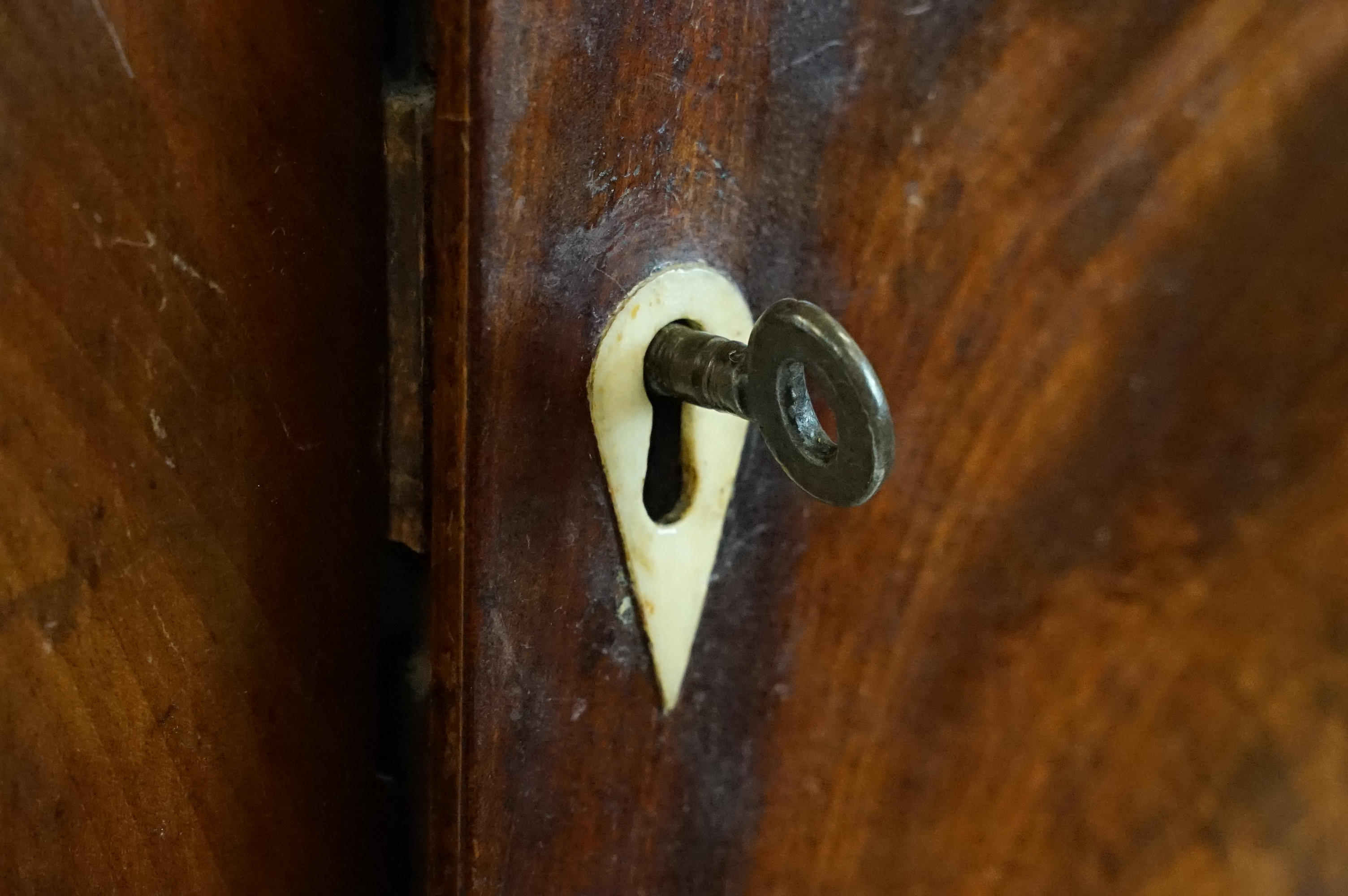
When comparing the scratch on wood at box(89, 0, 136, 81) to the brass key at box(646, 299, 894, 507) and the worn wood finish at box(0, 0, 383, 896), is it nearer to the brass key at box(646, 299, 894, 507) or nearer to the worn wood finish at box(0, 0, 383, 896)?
the worn wood finish at box(0, 0, 383, 896)

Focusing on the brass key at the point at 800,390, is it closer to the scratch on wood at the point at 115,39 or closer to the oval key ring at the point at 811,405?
the oval key ring at the point at 811,405

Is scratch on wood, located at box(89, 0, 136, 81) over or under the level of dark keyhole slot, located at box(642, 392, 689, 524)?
over

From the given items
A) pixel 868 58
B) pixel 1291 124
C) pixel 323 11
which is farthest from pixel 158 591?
pixel 1291 124

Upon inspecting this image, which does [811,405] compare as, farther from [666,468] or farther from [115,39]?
[115,39]

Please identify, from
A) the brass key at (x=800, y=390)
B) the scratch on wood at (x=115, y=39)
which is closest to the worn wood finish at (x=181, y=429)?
the scratch on wood at (x=115, y=39)

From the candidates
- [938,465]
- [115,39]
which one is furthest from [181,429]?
[938,465]

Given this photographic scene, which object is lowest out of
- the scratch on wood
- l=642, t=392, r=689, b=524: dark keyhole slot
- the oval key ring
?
the oval key ring

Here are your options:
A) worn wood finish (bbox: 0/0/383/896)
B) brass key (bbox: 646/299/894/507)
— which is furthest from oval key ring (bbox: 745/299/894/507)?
worn wood finish (bbox: 0/0/383/896)
